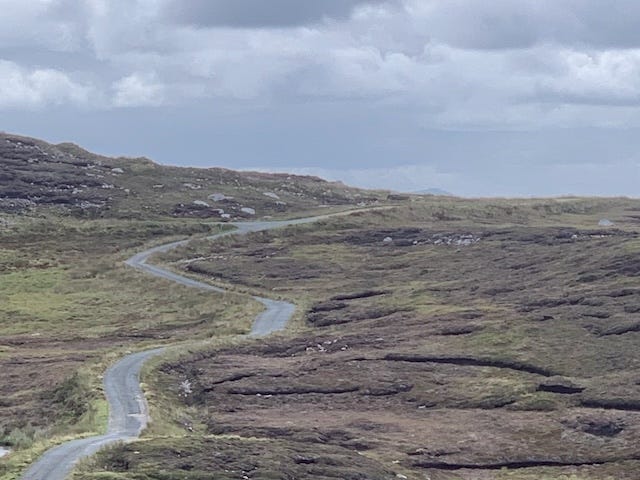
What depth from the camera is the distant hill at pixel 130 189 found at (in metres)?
161

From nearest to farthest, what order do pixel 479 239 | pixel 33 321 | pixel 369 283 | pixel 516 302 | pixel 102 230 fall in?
pixel 516 302 < pixel 33 321 < pixel 369 283 < pixel 479 239 < pixel 102 230

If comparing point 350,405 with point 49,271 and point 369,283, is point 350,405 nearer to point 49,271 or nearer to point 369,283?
point 369,283

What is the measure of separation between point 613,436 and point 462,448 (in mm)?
7036

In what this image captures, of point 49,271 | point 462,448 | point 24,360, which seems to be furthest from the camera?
point 49,271

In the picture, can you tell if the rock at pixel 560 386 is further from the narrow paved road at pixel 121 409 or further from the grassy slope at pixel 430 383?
the narrow paved road at pixel 121 409

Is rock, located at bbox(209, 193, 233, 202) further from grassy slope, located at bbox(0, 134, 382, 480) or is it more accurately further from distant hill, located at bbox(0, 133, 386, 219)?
grassy slope, located at bbox(0, 134, 382, 480)

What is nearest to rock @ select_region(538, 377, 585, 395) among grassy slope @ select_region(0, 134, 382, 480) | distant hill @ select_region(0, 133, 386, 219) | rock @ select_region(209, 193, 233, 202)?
grassy slope @ select_region(0, 134, 382, 480)

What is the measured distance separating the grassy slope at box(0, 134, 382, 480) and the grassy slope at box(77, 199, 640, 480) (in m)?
5.83

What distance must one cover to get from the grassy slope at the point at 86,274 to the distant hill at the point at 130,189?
288mm

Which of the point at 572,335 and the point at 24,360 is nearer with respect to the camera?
the point at 572,335

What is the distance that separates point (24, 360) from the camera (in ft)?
235

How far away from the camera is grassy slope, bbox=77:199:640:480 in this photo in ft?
140

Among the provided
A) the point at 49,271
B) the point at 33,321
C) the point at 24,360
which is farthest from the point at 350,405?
the point at 49,271

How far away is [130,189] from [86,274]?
5486 centimetres
